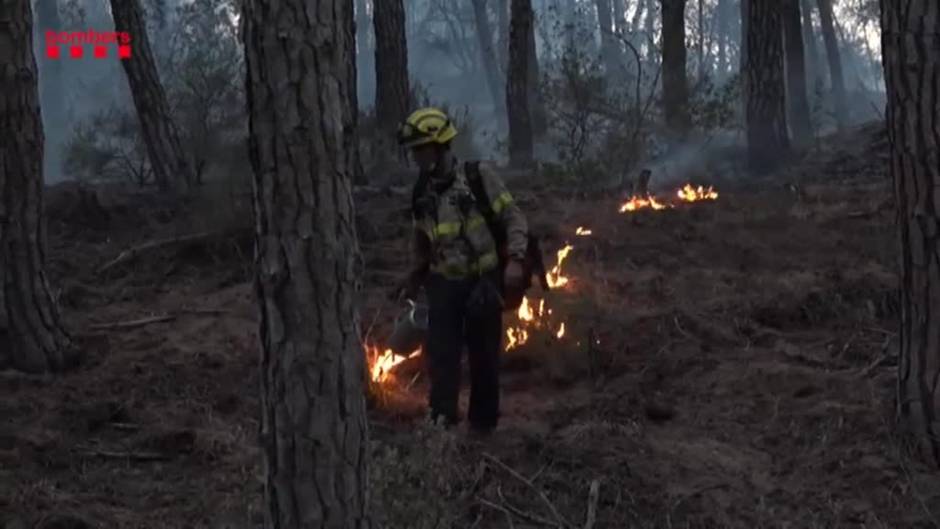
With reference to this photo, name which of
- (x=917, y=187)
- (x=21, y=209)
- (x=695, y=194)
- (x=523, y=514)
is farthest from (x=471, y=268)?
(x=695, y=194)

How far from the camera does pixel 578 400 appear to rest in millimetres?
7465

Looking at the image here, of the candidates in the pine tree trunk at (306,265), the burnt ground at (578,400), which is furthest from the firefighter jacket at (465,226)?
the pine tree trunk at (306,265)

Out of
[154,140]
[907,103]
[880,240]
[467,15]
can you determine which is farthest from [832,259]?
[467,15]

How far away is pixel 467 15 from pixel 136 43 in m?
59.4

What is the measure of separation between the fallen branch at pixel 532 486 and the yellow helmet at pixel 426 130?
1.63m

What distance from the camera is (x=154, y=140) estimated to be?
558 inches

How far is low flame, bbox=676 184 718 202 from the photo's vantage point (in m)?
13.9

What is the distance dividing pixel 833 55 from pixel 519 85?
20472 millimetres

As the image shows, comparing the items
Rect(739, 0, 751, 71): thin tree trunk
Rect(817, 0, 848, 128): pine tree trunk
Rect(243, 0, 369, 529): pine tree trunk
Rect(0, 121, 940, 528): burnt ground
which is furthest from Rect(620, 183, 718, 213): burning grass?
Rect(817, 0, 848, 128): pine tree trunk

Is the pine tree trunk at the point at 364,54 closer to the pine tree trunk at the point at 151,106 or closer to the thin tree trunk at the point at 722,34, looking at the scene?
the thin tree trunk at the point at 722,34

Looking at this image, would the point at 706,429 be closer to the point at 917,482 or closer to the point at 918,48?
the point at 917,482

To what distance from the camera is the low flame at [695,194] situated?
1392 cm

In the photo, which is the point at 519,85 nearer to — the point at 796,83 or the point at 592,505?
the point at 796,83

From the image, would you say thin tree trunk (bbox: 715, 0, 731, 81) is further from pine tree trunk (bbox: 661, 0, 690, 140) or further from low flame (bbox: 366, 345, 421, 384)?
low flame (bbox: 366, 345, 421, 384)
